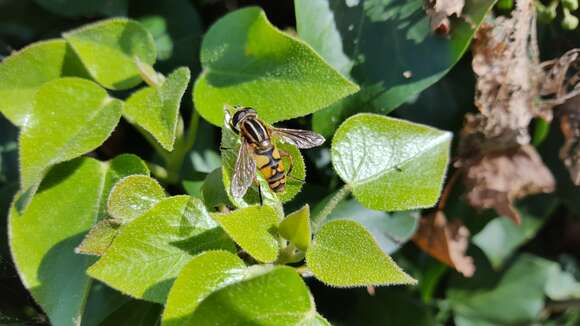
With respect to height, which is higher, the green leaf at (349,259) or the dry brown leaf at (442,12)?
the dry brown leaf at (442,12)

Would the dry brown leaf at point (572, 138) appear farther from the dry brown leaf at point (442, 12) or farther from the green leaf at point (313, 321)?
the green leaf at point (313, 321)

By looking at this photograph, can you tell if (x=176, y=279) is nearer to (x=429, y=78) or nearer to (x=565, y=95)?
(x=429, y=78)

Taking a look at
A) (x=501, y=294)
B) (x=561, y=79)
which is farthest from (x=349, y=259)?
(x=501, y=294)

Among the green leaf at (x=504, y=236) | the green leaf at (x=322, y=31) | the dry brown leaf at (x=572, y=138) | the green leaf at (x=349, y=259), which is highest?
the green leaf at (x=322, y=31)

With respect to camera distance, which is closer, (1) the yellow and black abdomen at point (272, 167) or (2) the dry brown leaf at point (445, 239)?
(1) the yellow and black abdomen at point (272, 167)

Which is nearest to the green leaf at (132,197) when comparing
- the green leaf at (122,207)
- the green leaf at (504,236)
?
the green leaf at (122,207)

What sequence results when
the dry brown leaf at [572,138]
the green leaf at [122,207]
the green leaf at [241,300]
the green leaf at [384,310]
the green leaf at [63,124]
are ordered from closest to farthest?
the green leaf at [241,300] < the green leaf at [122,207] < the green leaf at [63,124] < the dry brown leaf at [572,138] < the green leaf at [384,310]
